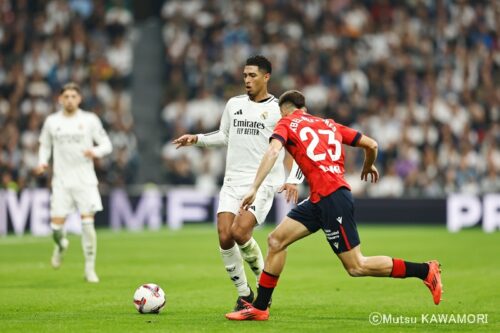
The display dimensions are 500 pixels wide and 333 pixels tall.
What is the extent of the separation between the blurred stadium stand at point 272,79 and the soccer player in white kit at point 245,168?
52.6 feet

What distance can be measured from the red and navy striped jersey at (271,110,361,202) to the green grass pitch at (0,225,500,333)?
1.32 metres

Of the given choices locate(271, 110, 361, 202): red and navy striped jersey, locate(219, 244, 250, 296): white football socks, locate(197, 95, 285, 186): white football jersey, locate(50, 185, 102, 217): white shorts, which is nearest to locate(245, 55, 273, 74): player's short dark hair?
locate(197, 95, 285, 186): white football jersey

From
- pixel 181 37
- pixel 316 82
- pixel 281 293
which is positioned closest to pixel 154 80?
pixel 181 37

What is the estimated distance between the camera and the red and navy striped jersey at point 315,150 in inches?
397

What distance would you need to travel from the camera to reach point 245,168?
37.1ft

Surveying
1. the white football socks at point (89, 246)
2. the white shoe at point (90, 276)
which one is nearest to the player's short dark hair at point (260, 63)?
the white football socks at point (89, 246)

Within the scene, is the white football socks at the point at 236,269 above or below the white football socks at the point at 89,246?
above

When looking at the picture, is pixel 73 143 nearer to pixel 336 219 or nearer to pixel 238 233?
pixel 238 233

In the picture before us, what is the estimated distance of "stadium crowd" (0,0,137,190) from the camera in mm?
27672

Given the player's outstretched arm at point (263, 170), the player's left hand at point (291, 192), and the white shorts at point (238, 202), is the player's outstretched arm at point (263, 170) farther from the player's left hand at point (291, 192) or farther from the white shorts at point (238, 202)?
the white shorts at point (238, 202)

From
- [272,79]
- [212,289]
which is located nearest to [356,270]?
[212,289]

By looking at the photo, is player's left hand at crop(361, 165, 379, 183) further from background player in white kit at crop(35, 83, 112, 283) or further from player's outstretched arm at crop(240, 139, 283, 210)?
background player in white kit at crop(35, 83, 112, 283)

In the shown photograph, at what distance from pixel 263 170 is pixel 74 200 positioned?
19.8ft

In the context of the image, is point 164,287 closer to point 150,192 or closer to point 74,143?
point 74,143
